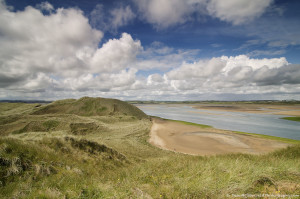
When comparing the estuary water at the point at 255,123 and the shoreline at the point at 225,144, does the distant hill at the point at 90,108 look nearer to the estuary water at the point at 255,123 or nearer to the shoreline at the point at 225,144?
the estuary water at the point at 255,123

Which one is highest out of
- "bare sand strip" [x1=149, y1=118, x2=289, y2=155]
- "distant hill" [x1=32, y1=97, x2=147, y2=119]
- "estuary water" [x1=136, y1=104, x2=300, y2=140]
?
"distant hill" [x1=32, y1=97, x2=147, y2=119]

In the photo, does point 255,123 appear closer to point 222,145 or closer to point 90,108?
point 222,145

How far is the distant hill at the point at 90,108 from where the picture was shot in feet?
191

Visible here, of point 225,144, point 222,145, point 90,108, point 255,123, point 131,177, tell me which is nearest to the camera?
point 131,177

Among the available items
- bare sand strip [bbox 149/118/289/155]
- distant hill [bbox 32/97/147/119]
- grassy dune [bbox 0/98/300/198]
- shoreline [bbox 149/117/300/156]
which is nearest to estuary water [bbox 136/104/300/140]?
shoreline [bbox 149/117/300/156]

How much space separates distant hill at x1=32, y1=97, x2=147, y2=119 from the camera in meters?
58.2

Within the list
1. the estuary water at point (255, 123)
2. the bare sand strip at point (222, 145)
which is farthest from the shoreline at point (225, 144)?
the estuary water at point (255, 123)

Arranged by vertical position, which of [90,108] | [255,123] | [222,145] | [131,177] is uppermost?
[131,177]

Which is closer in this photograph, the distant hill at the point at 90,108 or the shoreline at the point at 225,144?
the shoreline at the point at 225,144

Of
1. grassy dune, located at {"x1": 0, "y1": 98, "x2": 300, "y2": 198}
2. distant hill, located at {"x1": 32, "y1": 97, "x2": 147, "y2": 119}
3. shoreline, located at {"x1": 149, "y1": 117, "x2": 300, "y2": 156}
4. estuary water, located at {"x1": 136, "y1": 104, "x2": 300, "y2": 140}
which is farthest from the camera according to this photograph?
distant hill, located at {"x1": 32, "y1": 97, "x2": 147, "y2": 119}

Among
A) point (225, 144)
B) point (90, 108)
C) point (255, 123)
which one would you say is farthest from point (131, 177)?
point (90, 108)

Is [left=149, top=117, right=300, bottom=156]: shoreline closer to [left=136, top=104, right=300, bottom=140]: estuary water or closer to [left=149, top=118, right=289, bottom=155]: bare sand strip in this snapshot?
[left=149, top=118, right=289, bottom=155]: bare sand strip

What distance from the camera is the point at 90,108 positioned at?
62969mm

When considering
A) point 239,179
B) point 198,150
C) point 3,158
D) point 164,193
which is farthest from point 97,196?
point 198,150
